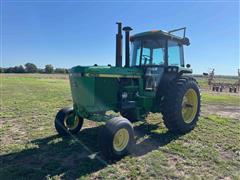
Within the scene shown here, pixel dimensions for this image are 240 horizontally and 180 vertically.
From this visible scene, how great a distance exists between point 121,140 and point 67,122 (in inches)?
79.3

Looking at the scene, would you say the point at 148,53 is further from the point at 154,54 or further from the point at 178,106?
the point at 178,106

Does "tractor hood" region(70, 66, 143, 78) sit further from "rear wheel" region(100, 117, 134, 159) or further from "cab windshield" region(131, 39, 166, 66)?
"rear wheel" region(100, 117, 134, 159)

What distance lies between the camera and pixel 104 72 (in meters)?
5.36

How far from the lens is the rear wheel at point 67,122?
19.9 ft

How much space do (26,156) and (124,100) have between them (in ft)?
8.29

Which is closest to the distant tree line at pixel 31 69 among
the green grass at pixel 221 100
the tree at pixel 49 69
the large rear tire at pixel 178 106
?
the tree at pixel 49 69

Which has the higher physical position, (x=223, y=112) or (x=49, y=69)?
(x=49, y=69)

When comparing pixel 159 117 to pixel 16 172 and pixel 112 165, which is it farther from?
pixel 16 172

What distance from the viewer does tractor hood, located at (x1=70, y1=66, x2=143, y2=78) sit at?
5.11 metres

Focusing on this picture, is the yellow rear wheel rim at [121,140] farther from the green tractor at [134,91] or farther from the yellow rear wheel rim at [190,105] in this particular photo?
the yellow rear wheel rim at [190,105]

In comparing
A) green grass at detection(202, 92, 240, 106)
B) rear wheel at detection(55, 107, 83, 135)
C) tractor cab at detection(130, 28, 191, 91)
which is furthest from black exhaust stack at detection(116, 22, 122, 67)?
green grass at detection(202, 92, 240, 106)

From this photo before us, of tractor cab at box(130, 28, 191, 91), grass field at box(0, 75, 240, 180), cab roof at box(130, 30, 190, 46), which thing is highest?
cab roof at box(130, 30, 190, 46)

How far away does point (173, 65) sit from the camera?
22.6 ft

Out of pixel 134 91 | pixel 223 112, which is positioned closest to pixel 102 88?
pixel 134 91
